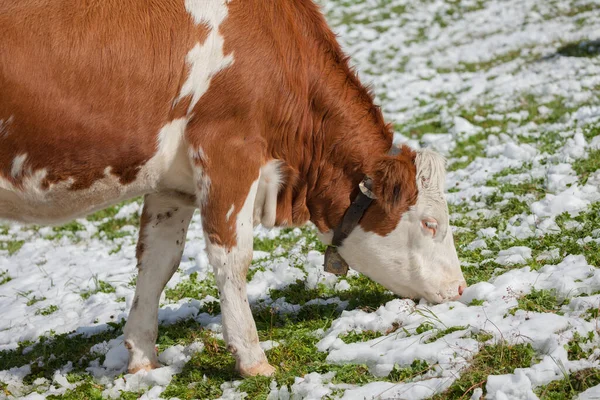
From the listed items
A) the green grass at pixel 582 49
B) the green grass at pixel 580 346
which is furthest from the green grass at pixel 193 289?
the green grass at pixel 582 49

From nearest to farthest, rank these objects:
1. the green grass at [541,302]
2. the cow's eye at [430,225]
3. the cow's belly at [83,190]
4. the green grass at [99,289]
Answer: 1. the cow's belly at [83,190]
2. the green grass at [541,302]
3. the cow's eye at [430,225]
4. the green grass at [99,289]

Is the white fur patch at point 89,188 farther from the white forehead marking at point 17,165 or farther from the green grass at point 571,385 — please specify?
the green grass at point 571,385

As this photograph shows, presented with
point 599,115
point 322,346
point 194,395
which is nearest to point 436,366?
point 322,346

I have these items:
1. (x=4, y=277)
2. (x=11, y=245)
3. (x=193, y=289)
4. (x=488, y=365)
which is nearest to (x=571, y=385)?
(x=488, y=365)

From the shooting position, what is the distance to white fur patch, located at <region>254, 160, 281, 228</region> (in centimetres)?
482

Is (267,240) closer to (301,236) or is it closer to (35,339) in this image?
(301,236)

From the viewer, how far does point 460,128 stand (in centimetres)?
1102

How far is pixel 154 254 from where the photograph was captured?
208 inches

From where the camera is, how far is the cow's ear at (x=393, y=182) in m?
4.98

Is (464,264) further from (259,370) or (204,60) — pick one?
(204,60)

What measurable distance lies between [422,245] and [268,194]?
44.9 inches

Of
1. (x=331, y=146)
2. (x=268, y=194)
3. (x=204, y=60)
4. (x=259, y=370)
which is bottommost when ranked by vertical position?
(x=259, y=370)

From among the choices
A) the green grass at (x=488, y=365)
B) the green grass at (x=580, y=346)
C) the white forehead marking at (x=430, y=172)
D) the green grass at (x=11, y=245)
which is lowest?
the green grass at (x=11, y=245)

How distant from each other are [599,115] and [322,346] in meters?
6.79
